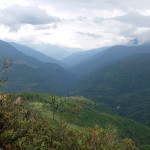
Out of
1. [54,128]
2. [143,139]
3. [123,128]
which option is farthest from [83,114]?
[54,128]

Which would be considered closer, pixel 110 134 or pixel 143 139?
pixel 110 134

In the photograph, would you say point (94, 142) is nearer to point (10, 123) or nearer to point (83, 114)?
point (10, 123)

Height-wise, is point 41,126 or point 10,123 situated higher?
point 10,123

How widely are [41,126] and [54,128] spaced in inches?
41.5

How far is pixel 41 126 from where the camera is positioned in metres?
14.8

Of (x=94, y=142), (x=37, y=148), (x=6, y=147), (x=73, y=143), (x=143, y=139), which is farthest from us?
(x=143, y=139)

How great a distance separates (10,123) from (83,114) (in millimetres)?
157857

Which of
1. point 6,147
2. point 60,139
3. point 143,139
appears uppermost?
point 6,147

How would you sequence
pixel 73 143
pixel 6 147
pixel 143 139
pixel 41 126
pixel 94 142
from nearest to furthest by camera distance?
pixel 6 147, pixel 94 142, pixel 73 143, pixel 41 126, pixel 143 139

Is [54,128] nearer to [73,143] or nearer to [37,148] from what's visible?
[73,143]

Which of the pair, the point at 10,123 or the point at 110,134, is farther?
the point at 110,134

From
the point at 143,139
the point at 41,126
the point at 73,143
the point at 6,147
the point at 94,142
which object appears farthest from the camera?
the point at 143,139

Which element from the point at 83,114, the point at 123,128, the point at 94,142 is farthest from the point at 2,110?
the point at 123,128

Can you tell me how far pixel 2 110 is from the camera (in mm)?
11969
